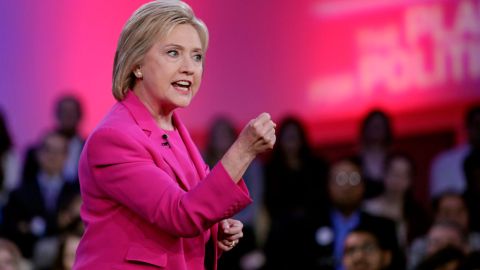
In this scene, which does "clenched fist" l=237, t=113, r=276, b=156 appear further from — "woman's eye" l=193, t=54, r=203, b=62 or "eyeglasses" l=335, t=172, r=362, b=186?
"eyeglasses" l=335, t=172, r=362, b=186

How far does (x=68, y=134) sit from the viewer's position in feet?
23.0

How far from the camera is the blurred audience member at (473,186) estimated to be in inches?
243

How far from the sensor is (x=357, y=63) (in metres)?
7.59

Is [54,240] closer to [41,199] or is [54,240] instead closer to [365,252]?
[41,199]

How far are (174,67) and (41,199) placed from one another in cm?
398

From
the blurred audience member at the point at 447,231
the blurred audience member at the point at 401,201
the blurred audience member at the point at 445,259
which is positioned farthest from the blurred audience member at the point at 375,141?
the blurred audience member at the point at 445,259

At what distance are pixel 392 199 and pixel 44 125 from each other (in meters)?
2.78

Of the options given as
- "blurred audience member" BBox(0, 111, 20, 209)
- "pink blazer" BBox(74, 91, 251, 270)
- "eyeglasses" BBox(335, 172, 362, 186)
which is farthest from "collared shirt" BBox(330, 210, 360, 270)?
"pink blazer" BBox(74, 91, 251, 270)

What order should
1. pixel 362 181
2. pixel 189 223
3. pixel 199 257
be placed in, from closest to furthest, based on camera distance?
pixel 189 223 → pixel 199 257 → pixel 362 181

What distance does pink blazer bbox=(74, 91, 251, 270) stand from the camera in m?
2.61

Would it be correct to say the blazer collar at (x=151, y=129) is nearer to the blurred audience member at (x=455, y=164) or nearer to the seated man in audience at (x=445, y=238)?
the seated man in audience at (x=445, y=238)

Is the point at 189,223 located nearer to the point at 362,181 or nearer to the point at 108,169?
the point at 108,169

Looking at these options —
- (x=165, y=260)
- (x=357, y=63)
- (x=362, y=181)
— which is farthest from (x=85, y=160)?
(x=357, y=63)

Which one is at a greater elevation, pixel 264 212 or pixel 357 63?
pixel 357 63
